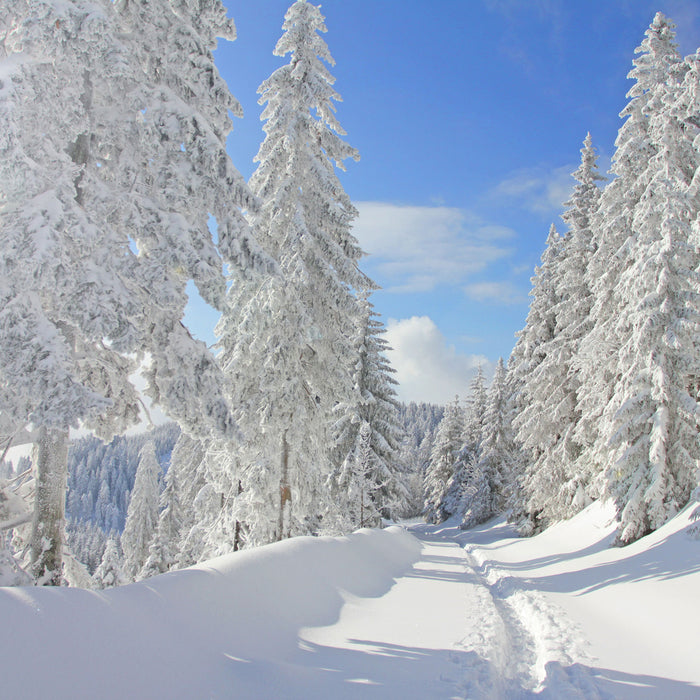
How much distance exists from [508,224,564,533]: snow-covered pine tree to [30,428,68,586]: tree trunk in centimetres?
2184

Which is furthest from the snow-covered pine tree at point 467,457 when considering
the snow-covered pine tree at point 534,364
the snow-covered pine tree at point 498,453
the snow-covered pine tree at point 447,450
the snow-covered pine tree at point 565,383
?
the snow-covered pine tree at point 565,383

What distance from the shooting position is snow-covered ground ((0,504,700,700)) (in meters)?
3.93

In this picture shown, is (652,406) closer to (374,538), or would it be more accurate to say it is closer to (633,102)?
(374,538)

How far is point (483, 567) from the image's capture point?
16.7 meters

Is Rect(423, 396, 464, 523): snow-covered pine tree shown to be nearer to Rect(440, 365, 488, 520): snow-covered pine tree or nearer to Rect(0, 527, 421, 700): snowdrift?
Rect(440, 365, 488, 520): snow-covered pine tree

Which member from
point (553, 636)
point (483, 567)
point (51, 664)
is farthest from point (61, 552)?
point (483, 567)

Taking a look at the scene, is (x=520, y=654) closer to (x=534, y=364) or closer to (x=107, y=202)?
(x=107, y=202)

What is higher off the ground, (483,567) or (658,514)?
(658,514)

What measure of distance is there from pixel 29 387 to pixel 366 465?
59.2 ft

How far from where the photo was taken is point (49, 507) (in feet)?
21.9

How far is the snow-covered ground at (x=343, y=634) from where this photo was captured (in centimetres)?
393

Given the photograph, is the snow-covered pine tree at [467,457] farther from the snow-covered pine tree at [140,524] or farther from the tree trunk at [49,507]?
the tree trunk at [49,507]

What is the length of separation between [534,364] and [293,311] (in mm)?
18415

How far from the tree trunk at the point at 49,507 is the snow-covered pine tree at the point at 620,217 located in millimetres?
15636
